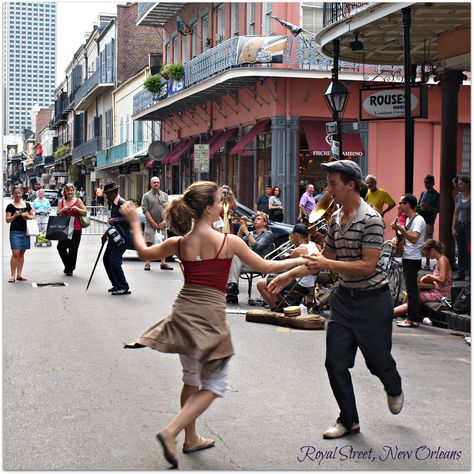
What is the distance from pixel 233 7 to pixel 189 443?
25122 mm

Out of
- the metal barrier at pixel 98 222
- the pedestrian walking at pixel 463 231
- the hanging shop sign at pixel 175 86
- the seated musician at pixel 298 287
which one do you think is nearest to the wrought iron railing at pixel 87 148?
the metal barrier at pixel 98 222

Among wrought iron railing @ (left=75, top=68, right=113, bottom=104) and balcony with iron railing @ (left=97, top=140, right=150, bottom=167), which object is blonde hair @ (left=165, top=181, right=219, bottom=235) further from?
wrought iron railing @ (left=75, top=68, right=113, bottom=104)

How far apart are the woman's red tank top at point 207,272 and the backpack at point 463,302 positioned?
6236 millimetres

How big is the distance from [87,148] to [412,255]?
183 feet

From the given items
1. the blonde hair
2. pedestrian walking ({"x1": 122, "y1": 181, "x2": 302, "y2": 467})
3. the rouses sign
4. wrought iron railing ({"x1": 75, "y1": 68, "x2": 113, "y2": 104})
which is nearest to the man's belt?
pedestrian walking ({"x1": 122, "y1": 181, "x2": 302, "y2": 467})

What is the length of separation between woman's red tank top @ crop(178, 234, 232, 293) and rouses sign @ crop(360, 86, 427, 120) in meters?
9.73

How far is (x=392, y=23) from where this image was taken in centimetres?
1512

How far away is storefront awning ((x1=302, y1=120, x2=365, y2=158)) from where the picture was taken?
2531 cm

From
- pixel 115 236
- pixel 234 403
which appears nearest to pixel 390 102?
pixel 115 236

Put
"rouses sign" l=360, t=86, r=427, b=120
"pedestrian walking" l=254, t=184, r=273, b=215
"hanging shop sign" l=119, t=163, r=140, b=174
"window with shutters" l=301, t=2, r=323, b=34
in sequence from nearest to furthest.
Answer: "rouses sign" l=360, t=86, r=427, b=120
"pedestrian walking" l=254, t=184, r=273, b=215
"window with shutters" l=301, t=2, r=323, b=34
"hanging shop sign" l=119, t=163, r=140, b=174


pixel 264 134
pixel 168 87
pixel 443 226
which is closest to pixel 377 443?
pixel 443 226

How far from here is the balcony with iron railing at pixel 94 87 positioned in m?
55.9

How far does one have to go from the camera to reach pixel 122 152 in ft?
161

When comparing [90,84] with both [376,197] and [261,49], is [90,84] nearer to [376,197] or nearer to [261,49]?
[261,49]
